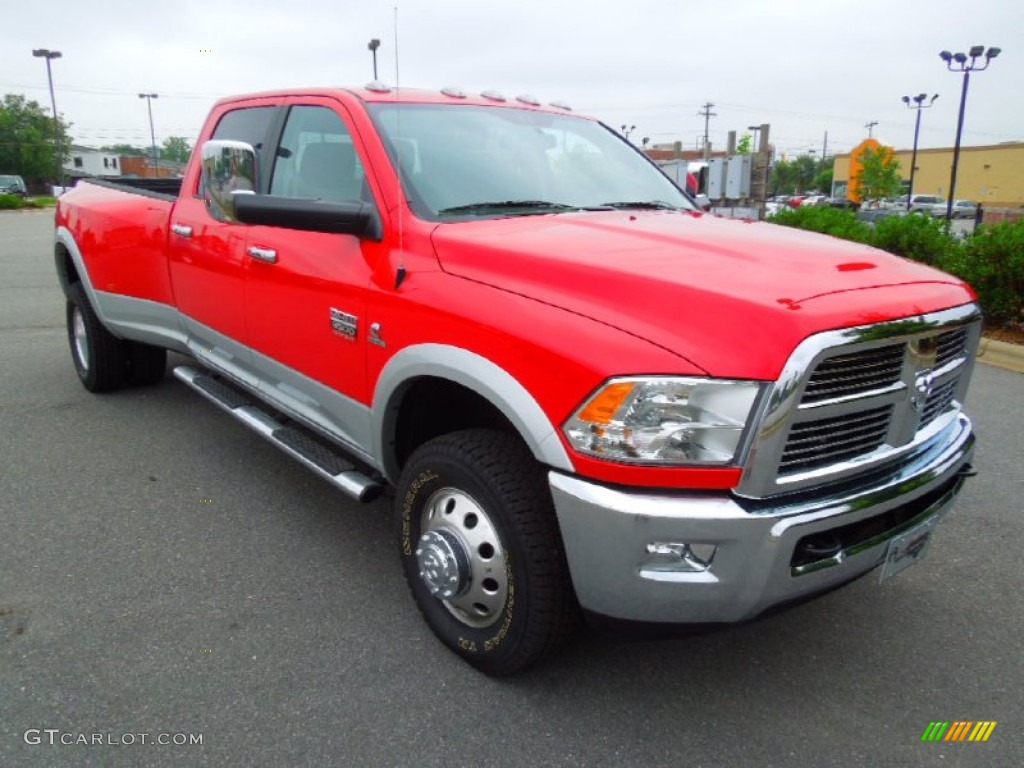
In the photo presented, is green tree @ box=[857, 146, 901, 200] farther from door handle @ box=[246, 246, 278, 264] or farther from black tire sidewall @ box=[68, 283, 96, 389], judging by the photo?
door handle @ box=[246, 246, 278, 264]

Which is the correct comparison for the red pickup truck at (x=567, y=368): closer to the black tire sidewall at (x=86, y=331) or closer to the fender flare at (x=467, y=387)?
the fender flare at (x=467, y=387)

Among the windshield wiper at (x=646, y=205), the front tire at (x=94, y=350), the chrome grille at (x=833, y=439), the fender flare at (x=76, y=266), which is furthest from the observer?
the front tire at (x=94, y=350)

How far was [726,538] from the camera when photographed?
2.03 m

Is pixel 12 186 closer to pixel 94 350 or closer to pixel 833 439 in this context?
pixel 94 350

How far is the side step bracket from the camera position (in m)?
3.10

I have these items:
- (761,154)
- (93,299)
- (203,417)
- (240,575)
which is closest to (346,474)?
(240,575)

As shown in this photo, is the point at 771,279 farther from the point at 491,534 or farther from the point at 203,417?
the point at 203,417

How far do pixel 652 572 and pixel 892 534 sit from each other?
2.62 ft

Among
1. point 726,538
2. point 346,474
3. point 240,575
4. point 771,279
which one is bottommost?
point 240,575

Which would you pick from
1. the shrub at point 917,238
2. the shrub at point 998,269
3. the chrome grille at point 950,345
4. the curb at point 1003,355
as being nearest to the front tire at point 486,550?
the chrome grille at point 950,345

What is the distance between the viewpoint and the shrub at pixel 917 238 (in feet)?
30.0

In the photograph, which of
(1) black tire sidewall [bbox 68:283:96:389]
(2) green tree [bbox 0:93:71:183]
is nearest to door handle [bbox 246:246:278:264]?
(1) black tire sidewall [bbox 68:283:96:389]

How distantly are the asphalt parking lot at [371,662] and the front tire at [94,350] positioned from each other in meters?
1.63

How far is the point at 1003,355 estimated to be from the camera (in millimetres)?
7207
